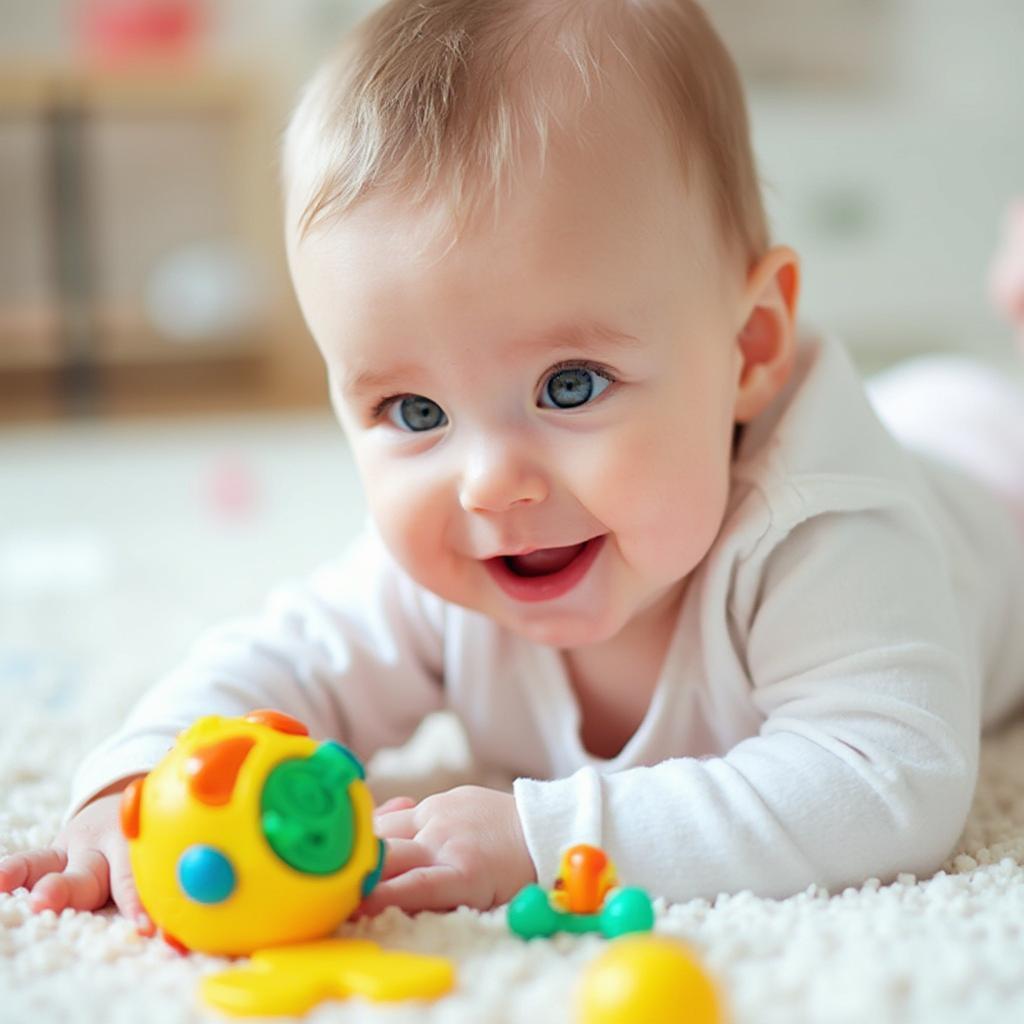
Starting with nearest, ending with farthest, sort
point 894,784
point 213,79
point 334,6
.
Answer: point 894,784
point 213,79
point 334,6

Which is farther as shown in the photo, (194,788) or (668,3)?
(668,3)

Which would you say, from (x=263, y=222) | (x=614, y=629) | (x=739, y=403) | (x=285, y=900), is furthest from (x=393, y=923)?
(x=263, y=222)

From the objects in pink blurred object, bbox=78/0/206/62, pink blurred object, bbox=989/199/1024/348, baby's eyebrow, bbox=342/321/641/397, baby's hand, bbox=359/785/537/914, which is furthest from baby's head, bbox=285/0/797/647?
pink blurred object, bbox=78/0/206/62

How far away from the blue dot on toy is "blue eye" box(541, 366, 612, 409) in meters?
0.28

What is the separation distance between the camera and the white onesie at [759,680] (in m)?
0.72

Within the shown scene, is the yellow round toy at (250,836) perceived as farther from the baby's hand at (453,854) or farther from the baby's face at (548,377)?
the baby's face at (548,377)

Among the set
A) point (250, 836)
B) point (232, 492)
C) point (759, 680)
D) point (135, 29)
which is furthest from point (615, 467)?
point (135, 29)

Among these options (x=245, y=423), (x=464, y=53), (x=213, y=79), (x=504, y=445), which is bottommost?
(x=245, y=423)

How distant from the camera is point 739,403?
2.80 ft

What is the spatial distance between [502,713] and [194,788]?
370 millimetres

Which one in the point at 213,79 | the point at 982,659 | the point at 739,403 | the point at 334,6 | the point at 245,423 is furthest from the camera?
the point at 334,6

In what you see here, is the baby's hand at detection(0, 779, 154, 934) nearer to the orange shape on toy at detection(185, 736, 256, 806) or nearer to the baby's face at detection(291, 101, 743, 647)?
the orange shape on toy at detection(185, 736, 256, 806)

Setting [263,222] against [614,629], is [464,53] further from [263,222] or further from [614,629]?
[263,222]

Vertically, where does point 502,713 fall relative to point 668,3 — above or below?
below
